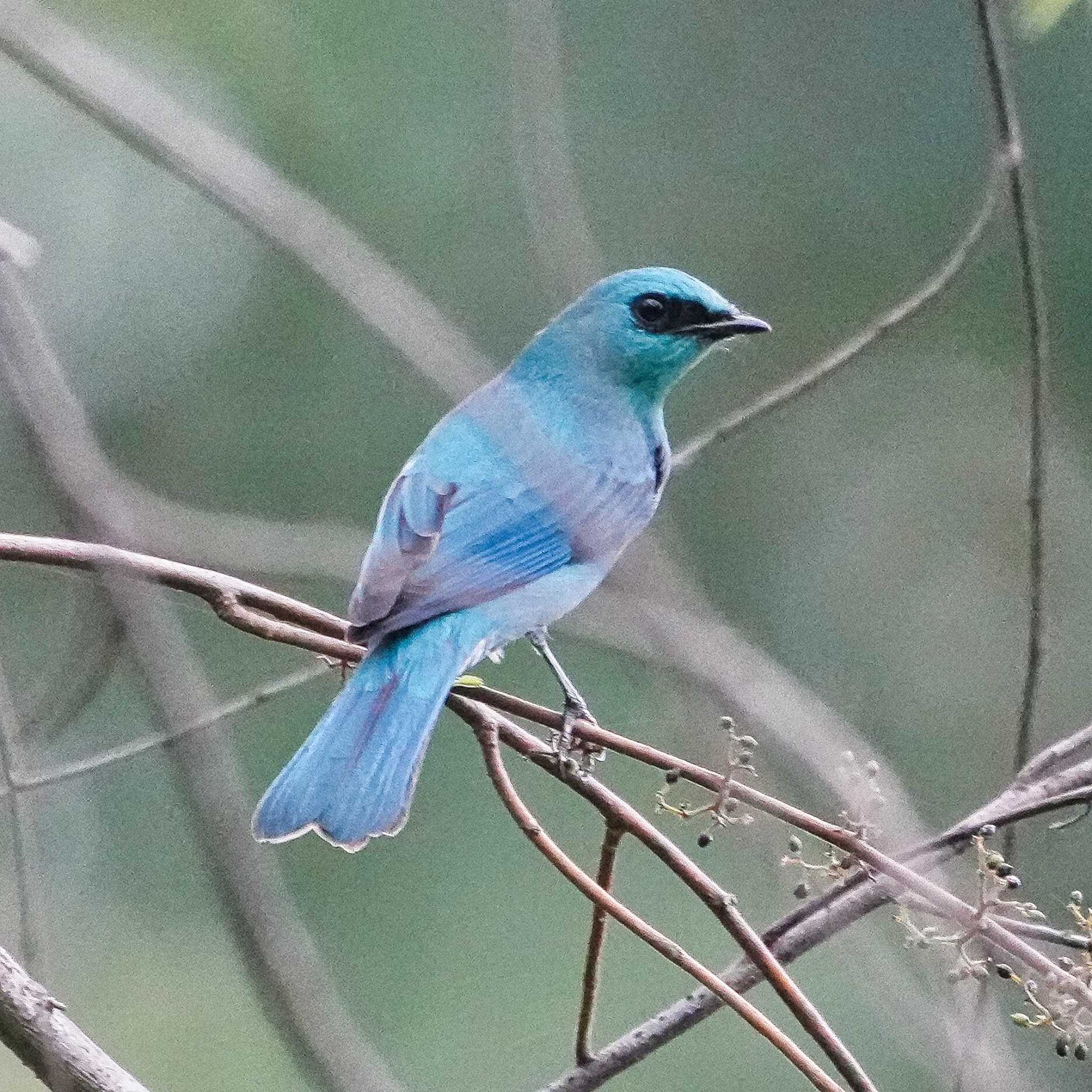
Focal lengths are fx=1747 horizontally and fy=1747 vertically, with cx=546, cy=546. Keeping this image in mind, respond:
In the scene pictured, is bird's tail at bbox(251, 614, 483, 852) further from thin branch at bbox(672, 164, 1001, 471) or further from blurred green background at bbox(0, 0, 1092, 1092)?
blurred green background at bbox(0, 0, 1092, 1092)

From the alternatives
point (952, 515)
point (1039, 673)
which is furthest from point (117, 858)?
point (1039, 673)

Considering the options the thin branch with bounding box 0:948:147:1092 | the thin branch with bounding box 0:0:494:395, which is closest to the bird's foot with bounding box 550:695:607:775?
the thin branch with bounding box 0:0:494:395

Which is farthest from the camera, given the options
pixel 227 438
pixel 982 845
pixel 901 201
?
pixel 901 201

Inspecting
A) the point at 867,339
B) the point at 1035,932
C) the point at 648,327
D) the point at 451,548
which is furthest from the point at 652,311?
the point at 1035,932

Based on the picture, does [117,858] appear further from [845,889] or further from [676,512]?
[845,889]

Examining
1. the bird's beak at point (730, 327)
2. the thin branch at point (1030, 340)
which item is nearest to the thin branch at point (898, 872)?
the thin branch at point (1030, 340)

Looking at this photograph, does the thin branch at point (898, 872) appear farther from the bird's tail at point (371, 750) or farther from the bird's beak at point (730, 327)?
the bird's beak at point (730, 327)
